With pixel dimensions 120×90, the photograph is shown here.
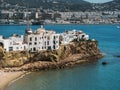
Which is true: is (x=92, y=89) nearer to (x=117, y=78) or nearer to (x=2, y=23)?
(x=117, y=78)

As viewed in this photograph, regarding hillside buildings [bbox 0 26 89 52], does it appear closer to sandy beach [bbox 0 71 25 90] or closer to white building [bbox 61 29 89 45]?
white building [bbox 61 29 89 45]

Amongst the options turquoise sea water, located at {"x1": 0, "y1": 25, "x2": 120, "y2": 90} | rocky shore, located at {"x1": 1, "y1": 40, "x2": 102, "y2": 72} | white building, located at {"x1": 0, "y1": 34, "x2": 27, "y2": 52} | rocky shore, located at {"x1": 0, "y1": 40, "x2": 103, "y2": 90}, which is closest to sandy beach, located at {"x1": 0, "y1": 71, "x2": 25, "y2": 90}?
rocky shore, located at {"x1": 0, "y1": 40, "x2": 103, "y2": 90}

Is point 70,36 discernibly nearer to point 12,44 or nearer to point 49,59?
point 49,59

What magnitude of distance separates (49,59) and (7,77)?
19.1 feet

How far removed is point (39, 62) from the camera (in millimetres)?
37781

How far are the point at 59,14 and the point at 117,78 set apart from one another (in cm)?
12268

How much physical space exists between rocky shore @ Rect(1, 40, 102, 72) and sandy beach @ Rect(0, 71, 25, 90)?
0.84 m

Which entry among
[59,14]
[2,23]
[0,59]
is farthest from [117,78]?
[59,14]

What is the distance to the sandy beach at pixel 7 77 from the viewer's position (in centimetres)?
3250

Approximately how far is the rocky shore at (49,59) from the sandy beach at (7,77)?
2.75 ft


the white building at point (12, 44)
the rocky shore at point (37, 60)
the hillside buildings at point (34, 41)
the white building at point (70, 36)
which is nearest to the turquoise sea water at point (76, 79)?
the rocky shore at point (37, 60)

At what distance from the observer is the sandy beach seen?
32.5 m

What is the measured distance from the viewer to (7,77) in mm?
33938

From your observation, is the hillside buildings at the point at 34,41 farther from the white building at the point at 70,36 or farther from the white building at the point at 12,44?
the white building at the point at 70,36
